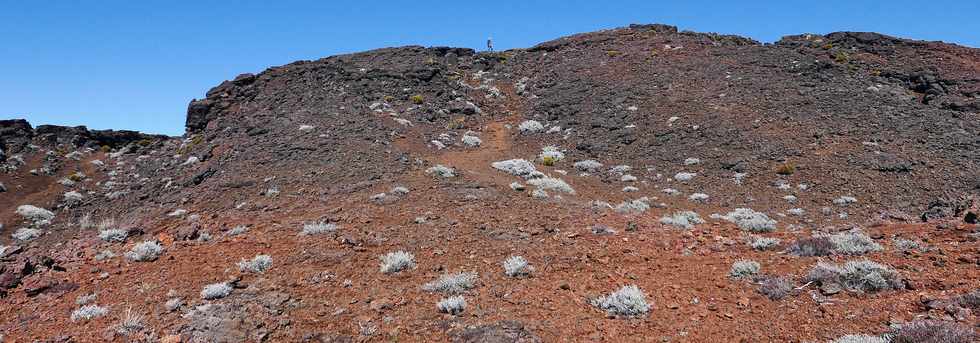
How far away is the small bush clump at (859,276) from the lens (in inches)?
272

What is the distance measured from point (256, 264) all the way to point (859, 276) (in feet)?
30.5

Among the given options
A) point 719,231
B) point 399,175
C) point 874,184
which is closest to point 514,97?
point 399,175

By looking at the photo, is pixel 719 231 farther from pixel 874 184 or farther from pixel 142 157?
pixel 142 157

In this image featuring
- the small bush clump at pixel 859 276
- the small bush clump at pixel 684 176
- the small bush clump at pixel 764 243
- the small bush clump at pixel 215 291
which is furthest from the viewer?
the small bush clump at pixel 684 176

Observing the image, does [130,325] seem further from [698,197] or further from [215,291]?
[698,197]

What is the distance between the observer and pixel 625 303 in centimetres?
720

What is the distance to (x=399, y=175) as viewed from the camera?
1655cm

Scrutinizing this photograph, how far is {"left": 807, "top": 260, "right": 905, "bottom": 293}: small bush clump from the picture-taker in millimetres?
6914

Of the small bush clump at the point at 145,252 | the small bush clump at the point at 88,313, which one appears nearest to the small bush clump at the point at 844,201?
the small bush clump at the point at 145,252

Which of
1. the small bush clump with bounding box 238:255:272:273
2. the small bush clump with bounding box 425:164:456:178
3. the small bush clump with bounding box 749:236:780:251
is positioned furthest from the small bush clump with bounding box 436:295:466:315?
the small bush clump with bounding box 425:164:456:178

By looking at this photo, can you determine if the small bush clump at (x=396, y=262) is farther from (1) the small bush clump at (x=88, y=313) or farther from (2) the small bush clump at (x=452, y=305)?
(1) the small bush clump at (x=88, y=313)

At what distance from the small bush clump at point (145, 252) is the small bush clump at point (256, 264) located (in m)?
2.12

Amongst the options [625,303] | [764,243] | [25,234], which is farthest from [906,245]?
[25,234]

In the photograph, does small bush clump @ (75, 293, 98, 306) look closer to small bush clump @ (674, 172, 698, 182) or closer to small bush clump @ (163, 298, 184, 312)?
small bush clump @ (163, 298, 184, 312)
